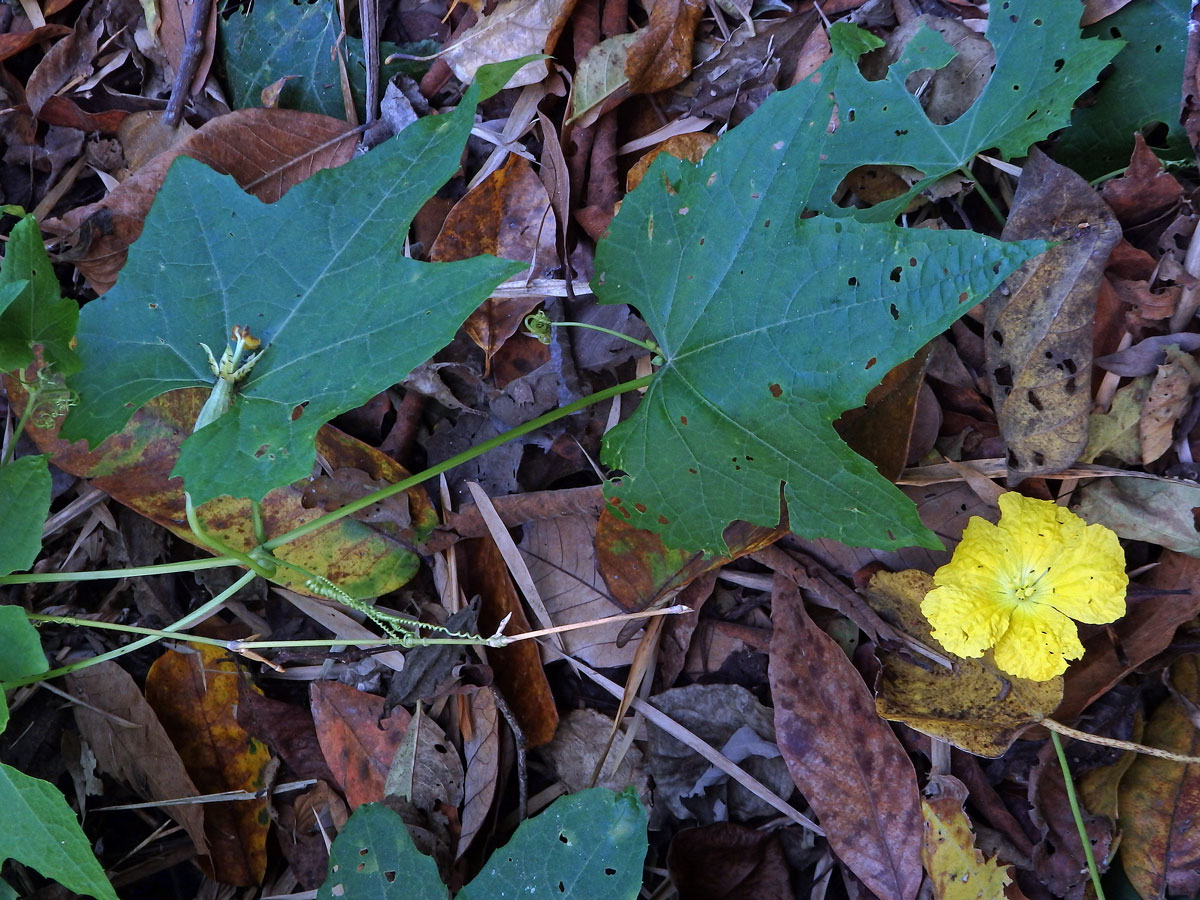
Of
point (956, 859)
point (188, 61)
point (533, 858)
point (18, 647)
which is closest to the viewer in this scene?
point (18, 647)

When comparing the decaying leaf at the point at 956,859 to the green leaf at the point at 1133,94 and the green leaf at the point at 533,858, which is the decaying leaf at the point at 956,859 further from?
the green leaf at the point at 1133,94

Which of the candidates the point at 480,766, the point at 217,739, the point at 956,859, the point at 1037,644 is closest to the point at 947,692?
the point at 1037,644

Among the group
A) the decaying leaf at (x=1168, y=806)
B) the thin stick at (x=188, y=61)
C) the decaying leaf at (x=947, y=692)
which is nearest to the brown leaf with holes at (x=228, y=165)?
the thin stick at (x=188, y=61)

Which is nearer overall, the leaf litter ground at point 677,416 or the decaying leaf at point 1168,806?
the leaf litter ground at point 677,416

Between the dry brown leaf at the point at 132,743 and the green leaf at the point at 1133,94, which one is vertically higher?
the green leaf at the point at 1133,94

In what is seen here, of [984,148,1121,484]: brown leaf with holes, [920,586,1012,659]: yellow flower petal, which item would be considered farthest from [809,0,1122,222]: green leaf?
[920,586,1012,659]: yellow flower petal

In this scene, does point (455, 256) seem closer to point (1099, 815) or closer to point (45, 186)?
point (45, 186)

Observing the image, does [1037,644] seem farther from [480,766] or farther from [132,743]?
[132,743]
